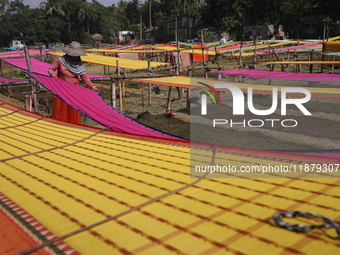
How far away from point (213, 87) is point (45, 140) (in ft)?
12.9

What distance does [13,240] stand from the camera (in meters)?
1.23

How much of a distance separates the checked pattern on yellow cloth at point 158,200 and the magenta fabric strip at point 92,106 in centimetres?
91

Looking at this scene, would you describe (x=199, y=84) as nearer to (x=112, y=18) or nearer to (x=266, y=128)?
(x=266, y=128)

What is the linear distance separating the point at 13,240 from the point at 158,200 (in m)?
0.64

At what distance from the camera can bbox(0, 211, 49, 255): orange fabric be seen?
3.82 ft

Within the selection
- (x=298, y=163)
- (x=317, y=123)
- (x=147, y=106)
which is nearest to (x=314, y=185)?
(x=298, y=163)

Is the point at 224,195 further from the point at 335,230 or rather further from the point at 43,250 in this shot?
the point at 43,250

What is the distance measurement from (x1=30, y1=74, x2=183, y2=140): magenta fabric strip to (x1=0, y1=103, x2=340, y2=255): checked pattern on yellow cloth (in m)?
0.91

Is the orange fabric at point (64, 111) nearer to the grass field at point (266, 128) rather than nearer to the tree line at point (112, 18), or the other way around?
the grass field at point (266, 128)

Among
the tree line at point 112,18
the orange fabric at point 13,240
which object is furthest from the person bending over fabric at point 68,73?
the tree line at point 112,18

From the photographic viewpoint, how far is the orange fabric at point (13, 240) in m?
1.16

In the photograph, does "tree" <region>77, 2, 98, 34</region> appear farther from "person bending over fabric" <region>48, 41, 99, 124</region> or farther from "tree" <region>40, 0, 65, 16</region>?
"person bending over fabric" <region>48, 41, 99, 124</region>

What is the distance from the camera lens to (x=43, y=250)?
1.15m

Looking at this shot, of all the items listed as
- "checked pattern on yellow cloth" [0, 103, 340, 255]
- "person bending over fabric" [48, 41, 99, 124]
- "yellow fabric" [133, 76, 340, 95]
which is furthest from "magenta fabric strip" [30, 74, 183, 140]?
"yellow fabric" [133, 76, 340, 95]
